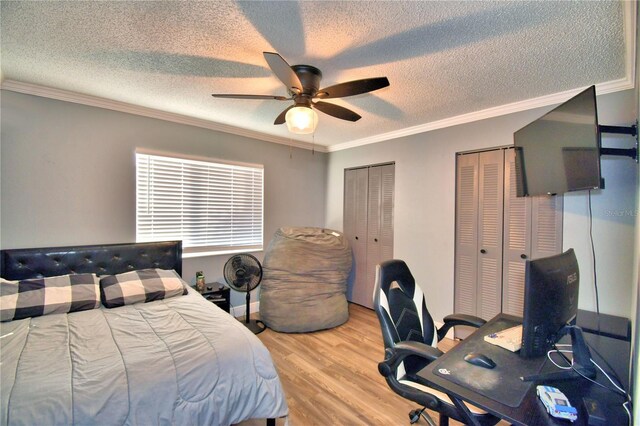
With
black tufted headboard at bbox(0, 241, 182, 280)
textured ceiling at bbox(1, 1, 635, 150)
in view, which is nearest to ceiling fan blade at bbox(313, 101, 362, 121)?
textured ceiling at bbox(1, 1, 635, 150)

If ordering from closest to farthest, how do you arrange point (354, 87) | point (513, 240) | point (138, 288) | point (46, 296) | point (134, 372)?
1. point (134, 372)
2. point (354, 87)
3. point (46, 296)
4. point (138, 288)
5. point (513, 240)

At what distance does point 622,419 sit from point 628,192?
195cm

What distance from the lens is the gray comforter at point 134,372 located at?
118 centimetres

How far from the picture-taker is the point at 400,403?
2064 millimetres

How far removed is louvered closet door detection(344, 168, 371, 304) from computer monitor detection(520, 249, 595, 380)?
2.86 meters

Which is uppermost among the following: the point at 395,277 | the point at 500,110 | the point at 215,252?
the point at 500,110

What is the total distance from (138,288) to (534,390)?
8.75ft

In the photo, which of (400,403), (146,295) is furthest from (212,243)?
(400,403)

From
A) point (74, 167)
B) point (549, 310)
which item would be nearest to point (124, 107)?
point (74, 167)

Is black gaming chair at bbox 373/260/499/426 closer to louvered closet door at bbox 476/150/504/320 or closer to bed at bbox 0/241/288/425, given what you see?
bed at bbox 0/241/288/425

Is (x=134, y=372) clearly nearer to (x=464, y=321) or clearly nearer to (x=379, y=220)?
(x=464, y=321)

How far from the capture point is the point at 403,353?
1479 millimetres

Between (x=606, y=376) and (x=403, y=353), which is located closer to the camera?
(x=606, y=376)

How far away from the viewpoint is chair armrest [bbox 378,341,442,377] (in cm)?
141
